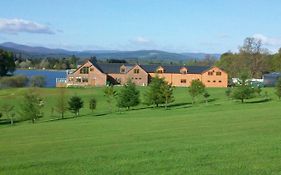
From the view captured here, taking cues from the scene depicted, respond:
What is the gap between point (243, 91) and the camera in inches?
2251

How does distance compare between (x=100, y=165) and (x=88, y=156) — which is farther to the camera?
(x=88, y=156)

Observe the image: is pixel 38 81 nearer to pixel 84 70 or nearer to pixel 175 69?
pixel 84 70

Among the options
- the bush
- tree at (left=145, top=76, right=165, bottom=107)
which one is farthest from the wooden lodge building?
tree at (left=145, top=76, right=165, bottom=107)

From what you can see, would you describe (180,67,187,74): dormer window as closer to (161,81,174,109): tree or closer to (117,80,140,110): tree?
(161,81,174,109): tree

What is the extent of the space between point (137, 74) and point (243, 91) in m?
51.1

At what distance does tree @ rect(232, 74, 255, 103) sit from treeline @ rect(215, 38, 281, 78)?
2318 inches

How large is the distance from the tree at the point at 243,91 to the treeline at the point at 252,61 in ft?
193

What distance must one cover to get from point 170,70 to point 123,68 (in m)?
10.7

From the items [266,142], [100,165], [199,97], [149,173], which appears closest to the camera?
[149,173]

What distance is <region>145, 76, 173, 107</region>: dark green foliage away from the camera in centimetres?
5888

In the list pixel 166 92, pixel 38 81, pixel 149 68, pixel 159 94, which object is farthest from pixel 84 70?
pixel 166 92

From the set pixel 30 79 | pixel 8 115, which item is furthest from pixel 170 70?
pixel 8 115

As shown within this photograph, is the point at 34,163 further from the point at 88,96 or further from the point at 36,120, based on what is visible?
the point at 88,96

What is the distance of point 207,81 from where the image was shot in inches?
4063
